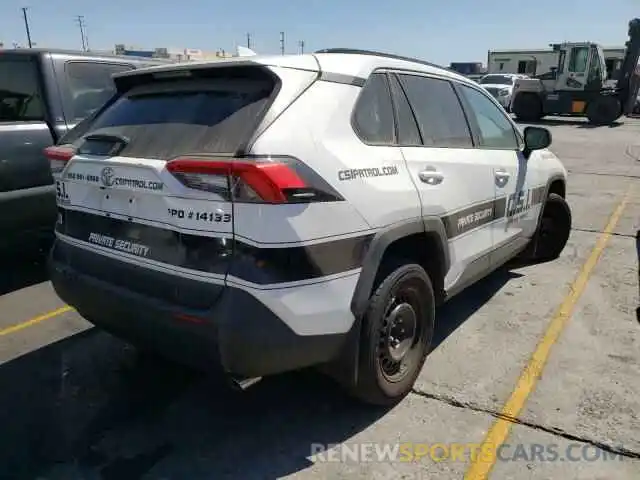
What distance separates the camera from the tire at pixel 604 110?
2317 cm

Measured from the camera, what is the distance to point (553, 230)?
18.3 ft

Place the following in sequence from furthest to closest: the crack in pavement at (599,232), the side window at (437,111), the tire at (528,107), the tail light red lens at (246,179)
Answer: the tire at (528,107)
the crack in pavement at (599,232)
the side window at (437,111)
the tail light red lens at (246,179)

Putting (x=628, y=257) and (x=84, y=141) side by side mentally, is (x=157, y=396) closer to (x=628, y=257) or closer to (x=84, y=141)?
(x=84, y=141)

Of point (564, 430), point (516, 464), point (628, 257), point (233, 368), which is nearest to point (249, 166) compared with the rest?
point (233, 368)

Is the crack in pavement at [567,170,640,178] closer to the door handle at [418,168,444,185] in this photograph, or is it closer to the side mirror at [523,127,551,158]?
the side mirror at [523,127,551,158]

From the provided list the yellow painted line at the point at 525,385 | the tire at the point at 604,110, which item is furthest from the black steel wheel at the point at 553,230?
the tire at the point at 604,110

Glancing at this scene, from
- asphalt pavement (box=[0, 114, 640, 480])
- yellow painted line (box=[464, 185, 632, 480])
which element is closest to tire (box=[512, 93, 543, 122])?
yellow painted line (box=[464, 185, 632, 480])

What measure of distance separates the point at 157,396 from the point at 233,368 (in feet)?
3.63

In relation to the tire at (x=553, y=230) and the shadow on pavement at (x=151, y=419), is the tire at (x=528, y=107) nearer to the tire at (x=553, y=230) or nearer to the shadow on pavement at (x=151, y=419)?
the tire at (x=553, y=230)

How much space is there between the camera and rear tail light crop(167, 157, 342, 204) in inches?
85.7

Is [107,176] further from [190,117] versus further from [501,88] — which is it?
[501,88]

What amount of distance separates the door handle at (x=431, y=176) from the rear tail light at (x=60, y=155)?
1.89m

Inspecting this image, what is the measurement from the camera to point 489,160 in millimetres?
3830

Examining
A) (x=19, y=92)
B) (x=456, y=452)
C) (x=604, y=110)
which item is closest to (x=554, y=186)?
(x=456, y=452)
